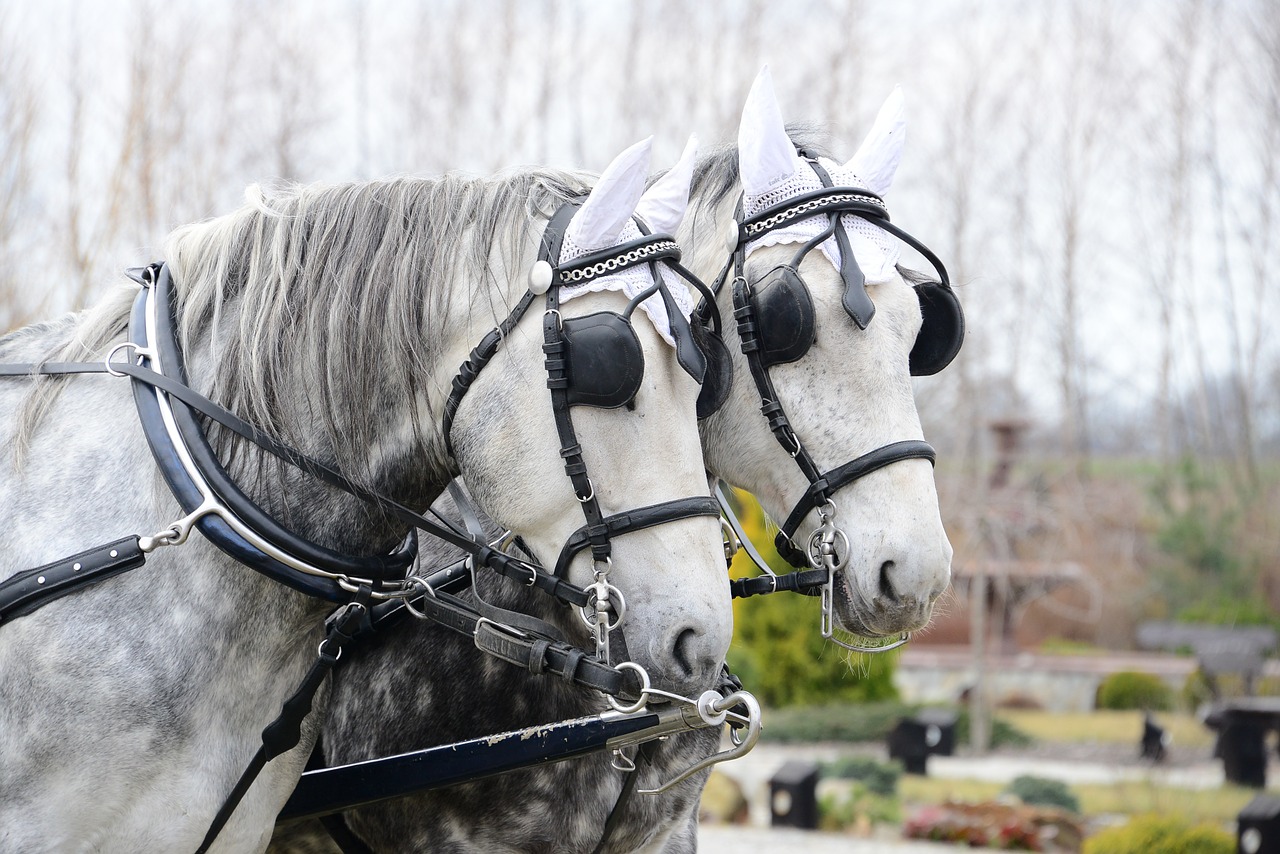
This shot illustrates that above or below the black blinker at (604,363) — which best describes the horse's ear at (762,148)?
above

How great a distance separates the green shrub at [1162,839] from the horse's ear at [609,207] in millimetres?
5362

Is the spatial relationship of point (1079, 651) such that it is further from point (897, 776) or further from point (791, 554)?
point (791, 554)

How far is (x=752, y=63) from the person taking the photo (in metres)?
12.7

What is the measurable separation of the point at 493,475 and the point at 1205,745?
9.38m

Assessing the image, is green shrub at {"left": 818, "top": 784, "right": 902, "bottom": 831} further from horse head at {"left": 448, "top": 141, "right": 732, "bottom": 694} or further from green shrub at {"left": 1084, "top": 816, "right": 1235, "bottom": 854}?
horse head at {"left": 448, "top": 141, "right": 732, "bottom": 694}

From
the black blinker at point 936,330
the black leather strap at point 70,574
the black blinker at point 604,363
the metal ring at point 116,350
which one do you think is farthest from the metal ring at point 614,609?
the black blinker at point 936,330

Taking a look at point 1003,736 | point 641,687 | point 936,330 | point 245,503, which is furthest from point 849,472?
point 1003,736

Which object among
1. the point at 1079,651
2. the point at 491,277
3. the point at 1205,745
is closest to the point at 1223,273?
the point at 1079,651

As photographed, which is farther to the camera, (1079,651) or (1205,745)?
(1079,651)

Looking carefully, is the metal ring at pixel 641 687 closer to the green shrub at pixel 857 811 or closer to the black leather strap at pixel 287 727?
the black leather strap at pixel 287 727

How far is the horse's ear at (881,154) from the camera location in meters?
2.69

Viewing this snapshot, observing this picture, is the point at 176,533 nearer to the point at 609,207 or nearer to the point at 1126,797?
the point at 609,207

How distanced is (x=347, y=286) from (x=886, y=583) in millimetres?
1196

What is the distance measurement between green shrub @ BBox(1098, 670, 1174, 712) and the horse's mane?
10711 millimetres
